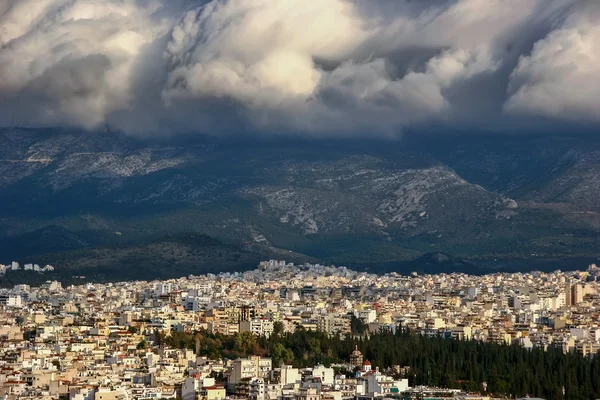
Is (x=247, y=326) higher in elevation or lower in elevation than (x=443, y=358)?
higher

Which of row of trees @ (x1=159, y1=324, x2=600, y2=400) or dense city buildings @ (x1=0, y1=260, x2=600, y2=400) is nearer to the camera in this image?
dense city buildings @ (x1=0, y1=260, x2=600, y2=400)

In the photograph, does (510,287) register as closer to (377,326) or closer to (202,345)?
(377,326)

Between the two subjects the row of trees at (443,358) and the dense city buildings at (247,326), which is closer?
the dense city buildings at (247,326)

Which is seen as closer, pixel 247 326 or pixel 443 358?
pixel 443 358

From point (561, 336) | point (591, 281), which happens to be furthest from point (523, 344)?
point (591, 281)
